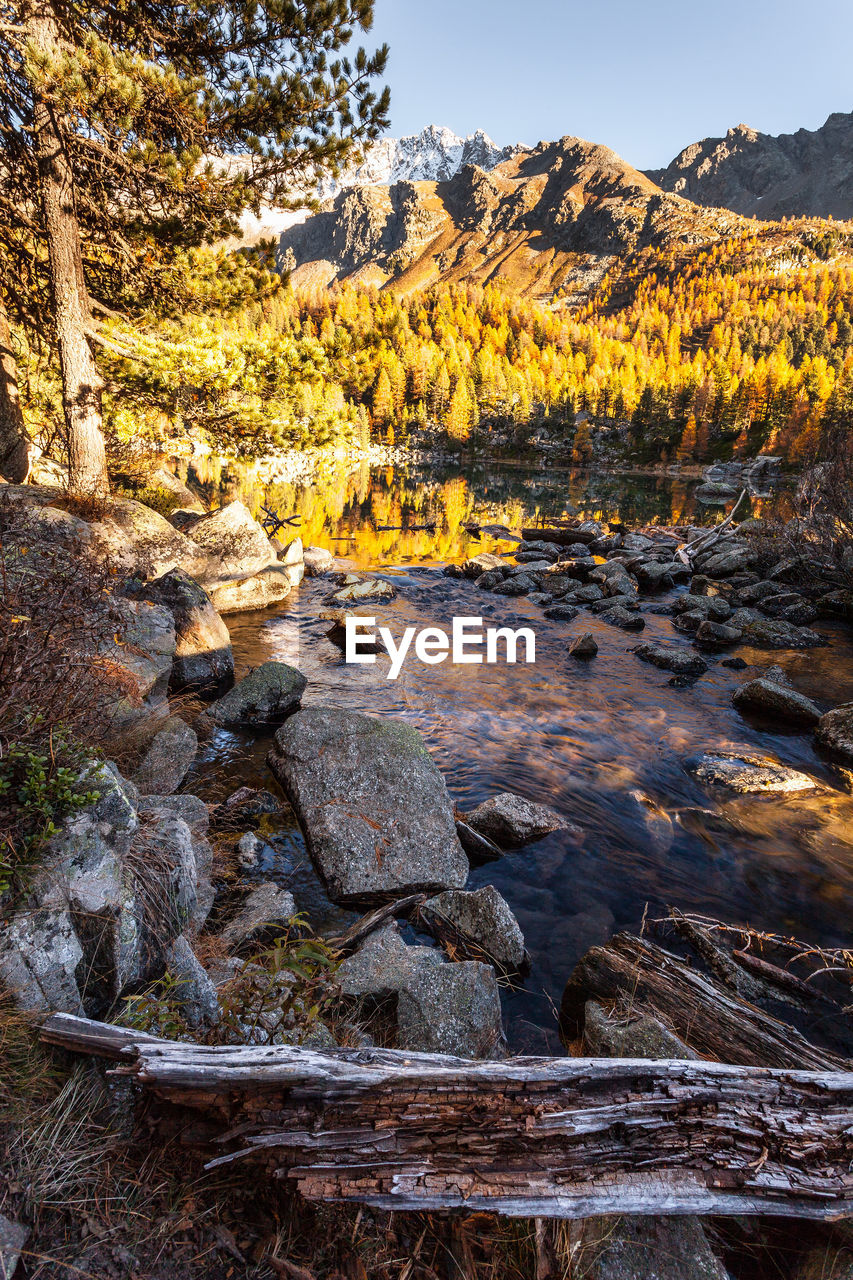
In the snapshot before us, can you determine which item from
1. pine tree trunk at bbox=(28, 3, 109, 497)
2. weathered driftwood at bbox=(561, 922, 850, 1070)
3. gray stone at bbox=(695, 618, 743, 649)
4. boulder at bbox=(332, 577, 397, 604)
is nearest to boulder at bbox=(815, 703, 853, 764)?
gray stone at bbox=(695, 618, 743, 649)

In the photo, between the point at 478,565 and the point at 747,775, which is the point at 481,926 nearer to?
the point at 747,775

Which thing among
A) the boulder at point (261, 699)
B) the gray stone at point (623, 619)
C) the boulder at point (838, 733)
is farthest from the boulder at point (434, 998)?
the gray stone at point (623, 619)

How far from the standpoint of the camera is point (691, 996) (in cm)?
451

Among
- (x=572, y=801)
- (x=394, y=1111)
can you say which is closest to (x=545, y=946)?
(x=572, y=801)

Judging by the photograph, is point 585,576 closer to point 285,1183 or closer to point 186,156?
point 186,156

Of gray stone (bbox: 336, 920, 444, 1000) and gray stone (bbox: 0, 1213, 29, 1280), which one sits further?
gray stone (bbox: 336, 920, 444, 1000)

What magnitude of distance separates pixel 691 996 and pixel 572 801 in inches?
169

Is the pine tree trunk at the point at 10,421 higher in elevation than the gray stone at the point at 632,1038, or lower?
higher

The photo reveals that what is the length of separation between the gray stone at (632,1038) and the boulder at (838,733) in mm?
8220

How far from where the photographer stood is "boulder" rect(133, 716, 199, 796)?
6.66 m

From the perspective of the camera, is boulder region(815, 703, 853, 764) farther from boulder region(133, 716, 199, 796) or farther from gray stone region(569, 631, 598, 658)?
boulder region(133, 716, 199, 796)

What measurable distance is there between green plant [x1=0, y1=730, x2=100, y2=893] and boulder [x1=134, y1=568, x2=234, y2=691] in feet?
25.4

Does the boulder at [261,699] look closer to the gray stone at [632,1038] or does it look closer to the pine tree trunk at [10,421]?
the gray stone at [632,1038]

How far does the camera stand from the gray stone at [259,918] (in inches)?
193
